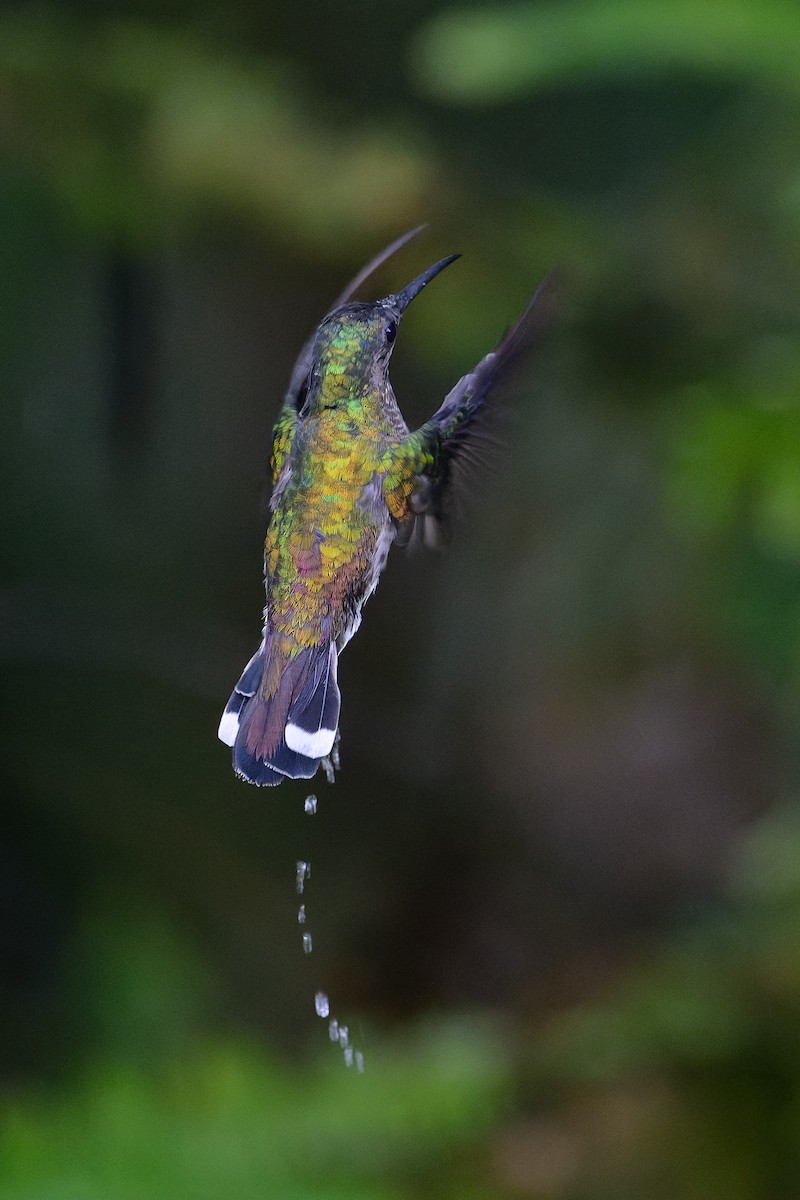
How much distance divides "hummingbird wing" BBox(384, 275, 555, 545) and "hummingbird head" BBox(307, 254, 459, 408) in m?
0.05

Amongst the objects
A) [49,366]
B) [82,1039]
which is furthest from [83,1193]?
[49,366]

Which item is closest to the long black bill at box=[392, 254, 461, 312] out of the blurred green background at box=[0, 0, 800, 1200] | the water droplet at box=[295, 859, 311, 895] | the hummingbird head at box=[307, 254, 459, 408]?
the hummingbird head at box=[307, 254, 459, 408]

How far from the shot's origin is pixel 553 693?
3732mm

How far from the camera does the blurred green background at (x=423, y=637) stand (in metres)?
2.02

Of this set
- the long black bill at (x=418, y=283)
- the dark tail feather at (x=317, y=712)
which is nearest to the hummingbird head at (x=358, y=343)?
the long black bill at (x=418, y=283)

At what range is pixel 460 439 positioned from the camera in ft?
2.73

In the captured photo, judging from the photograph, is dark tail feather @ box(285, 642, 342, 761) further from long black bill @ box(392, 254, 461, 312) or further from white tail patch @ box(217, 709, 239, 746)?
long black bill @ box(392, 254, 461, 312)

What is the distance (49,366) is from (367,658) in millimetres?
1209

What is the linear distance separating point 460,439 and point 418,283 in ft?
0.34

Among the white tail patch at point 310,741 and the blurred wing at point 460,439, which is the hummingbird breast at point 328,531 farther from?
the white tail patch at point 310,741

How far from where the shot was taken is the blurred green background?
6.64 feet

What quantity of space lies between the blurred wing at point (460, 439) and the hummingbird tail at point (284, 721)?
0.11m

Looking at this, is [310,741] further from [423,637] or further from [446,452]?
[423,637]

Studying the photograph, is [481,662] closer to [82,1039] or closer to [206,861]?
[206,861]
